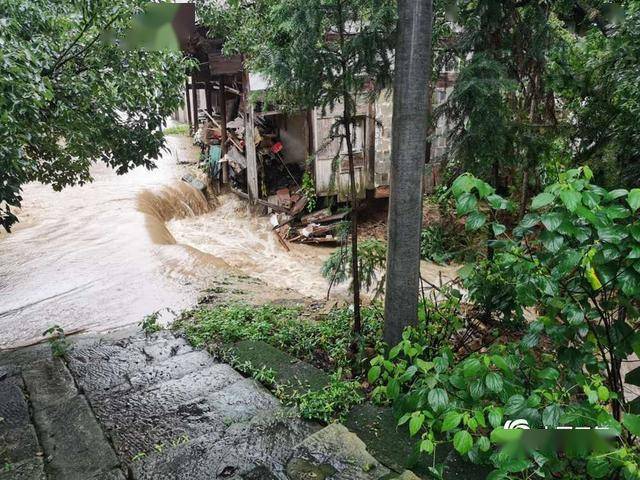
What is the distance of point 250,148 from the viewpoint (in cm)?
1278

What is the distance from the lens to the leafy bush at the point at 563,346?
5.97ft

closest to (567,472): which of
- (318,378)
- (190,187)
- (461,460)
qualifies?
(461,460)

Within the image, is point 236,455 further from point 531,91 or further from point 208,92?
point 208,92

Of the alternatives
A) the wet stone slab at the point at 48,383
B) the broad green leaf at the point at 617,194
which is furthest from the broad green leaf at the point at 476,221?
the wet stone slab at the point at 48,383

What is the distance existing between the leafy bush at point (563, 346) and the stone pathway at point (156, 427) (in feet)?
2.17

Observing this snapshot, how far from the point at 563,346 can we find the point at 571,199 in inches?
33.0

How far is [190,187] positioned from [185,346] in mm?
11270

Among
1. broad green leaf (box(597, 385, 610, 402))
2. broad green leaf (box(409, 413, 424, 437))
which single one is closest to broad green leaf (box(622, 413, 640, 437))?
broad green leaf (box(597, 385, 610, 402))

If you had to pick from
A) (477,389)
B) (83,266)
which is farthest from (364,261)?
(83,266)

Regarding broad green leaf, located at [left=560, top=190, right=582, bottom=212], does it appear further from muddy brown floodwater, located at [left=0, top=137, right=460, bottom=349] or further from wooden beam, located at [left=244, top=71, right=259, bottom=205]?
wooden beam, located at [left=244, top=71, right=259, bottom=205]

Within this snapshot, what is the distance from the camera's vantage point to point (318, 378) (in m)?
3.67

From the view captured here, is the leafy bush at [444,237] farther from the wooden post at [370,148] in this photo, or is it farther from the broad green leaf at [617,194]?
the broad green leaf at [617,194]

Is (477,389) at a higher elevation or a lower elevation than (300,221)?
higher

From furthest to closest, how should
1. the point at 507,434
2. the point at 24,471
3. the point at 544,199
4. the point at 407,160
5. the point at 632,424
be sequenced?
1. the point at 407,160
2. the point at 24,471
3. the point at 544,199
4. the point at 507,434
5. the point at 632,424
